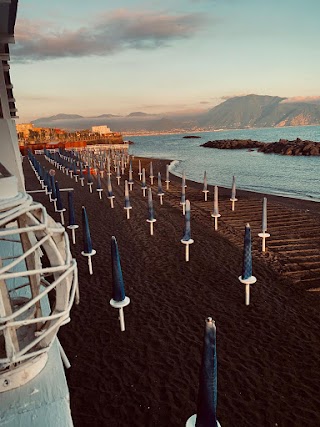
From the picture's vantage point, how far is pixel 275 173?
3931 centimetres

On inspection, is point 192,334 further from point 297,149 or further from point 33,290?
point 297,149

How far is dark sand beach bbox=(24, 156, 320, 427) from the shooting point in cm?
496

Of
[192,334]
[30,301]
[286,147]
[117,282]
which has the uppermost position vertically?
[30,301]

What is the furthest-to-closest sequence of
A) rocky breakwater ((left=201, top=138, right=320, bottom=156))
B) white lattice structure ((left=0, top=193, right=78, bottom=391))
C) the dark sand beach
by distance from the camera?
rocky breakwater ((left=201, top=138, right=320, bottom=156)), the dark sand beach, white lattice structure ((left=0, top=193, right=78, bottom=391))

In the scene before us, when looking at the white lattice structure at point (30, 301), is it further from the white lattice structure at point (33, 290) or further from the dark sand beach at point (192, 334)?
the dark sand beach at point (192, 334)

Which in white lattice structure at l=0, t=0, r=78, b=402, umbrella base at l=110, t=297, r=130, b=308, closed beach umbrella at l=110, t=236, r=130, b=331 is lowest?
umbrella base at l=110, t=297, r=130, b=308

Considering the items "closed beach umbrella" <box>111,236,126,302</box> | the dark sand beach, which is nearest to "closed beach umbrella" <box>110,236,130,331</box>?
"closed beach umbrella" <box>111,236,126,302</box>

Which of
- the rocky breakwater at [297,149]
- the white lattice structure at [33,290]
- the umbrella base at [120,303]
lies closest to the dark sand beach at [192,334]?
the umbrella base at [120,303]

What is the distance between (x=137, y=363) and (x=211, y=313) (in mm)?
2359

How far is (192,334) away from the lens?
6793mm

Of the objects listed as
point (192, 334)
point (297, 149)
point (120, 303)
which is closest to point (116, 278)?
point (120, 303)

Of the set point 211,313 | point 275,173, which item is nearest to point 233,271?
point 211,313

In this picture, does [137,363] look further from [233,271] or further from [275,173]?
[275,173]

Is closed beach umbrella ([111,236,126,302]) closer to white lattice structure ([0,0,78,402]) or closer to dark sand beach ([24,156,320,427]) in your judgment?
dark sand beach ([24,156,320,427])
